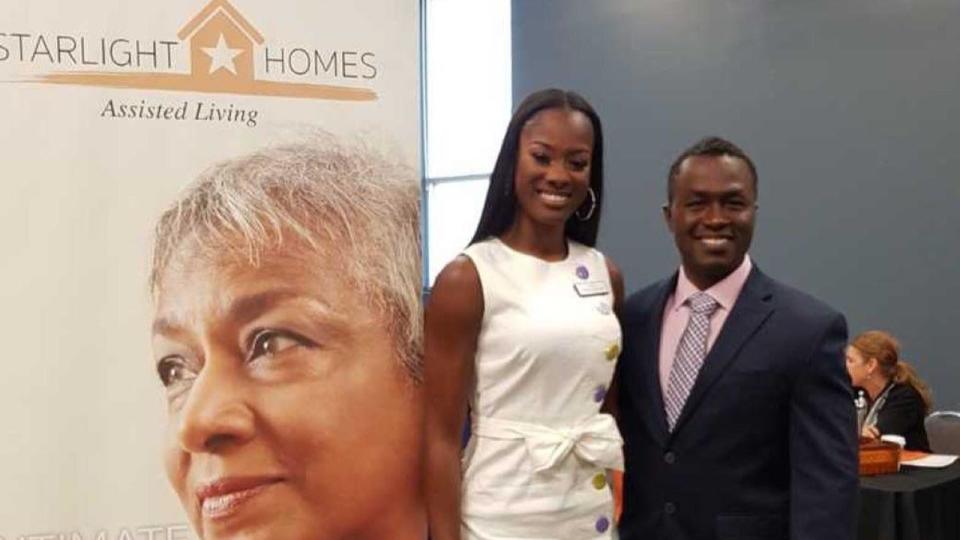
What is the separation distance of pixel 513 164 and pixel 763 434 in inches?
26.6

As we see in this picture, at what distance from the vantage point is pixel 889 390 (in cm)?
477

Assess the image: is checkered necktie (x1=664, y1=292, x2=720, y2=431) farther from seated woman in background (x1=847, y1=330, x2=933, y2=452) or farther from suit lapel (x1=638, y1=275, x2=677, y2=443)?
seated woman in background (x1=847, y1=330, x2=933, y2=452)

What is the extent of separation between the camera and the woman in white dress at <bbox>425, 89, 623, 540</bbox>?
197cm

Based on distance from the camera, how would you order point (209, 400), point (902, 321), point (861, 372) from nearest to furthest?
point (209, 400) < point (861, 372) < point (902, 321)

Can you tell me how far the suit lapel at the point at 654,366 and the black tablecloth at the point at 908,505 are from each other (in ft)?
6.94

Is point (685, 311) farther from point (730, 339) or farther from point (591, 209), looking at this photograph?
point (591, 209)

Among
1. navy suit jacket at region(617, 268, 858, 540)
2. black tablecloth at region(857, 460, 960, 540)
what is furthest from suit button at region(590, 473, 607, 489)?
black tablecloth at region(857, 460, 960, 540)

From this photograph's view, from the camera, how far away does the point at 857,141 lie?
5727mm

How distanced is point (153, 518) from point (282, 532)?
235mm

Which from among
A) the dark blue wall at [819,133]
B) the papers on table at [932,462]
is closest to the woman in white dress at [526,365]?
the papers on table at [932,462]

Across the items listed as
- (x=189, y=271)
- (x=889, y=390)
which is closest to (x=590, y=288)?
(x=189, y=271)

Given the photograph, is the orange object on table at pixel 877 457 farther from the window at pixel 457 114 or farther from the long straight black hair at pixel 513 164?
the window at pixel 457 114

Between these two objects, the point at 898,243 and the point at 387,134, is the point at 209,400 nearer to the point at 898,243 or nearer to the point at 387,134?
the point at 387,134

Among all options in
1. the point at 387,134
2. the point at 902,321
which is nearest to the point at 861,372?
the point at 902,321
